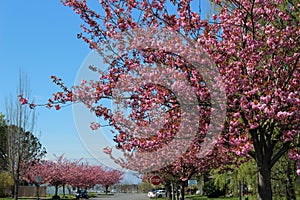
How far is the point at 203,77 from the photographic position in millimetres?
6980

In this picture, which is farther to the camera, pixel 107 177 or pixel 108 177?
pixel 108 177

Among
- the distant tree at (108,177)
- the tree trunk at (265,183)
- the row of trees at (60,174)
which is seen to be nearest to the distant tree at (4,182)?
the row of trees at (60,174)

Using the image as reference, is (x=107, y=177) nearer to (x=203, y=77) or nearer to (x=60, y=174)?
(x=60, y=174)

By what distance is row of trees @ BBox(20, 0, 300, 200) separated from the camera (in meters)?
6.88

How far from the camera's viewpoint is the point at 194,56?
6996 millimetres

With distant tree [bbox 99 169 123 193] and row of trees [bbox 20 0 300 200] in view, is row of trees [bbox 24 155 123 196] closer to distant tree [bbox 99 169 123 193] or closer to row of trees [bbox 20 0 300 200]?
distant tree [bbox 99 169 123 193]

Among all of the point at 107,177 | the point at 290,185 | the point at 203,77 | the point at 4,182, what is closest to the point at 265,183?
the point at 203,77

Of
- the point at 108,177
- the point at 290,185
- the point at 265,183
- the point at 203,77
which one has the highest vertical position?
the point at 203,77

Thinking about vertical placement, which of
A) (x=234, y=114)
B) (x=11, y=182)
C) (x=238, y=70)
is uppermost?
(x=238, y=70)

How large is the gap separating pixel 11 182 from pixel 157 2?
45.0 metres

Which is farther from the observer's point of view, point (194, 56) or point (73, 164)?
point (73, 164)

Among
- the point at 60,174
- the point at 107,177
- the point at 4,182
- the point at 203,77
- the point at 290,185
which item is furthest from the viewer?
the point at 107,177

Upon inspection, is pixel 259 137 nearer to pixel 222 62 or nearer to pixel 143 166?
pixel 222 62

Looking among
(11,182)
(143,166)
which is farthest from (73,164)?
(143,166)
